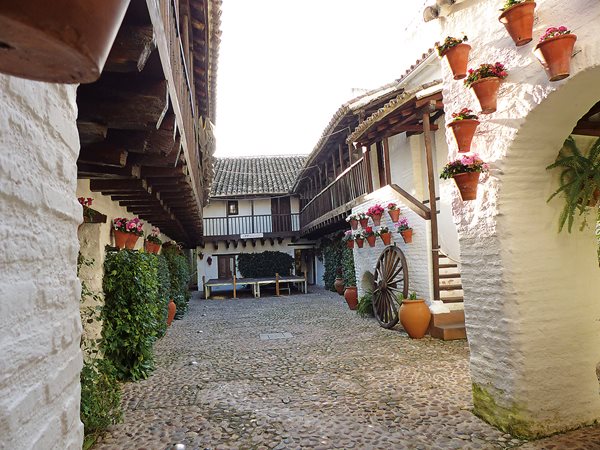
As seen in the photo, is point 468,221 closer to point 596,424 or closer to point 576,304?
point 576,304

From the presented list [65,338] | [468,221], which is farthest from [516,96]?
[65,338]

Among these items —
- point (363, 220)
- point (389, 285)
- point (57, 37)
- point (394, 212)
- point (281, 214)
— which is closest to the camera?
point (57, 37)

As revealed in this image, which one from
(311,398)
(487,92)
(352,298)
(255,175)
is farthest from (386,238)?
(255,175)

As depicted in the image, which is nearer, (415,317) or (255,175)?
(415,317)

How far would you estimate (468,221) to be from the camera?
3.81 m

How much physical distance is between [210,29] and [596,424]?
20.8ft

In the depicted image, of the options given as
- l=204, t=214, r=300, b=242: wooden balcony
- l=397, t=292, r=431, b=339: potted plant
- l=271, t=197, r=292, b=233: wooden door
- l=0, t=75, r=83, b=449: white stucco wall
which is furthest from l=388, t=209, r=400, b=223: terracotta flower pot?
l=271, t=197, r=292, b=233: wooden door

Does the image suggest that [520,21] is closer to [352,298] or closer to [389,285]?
[389,285]

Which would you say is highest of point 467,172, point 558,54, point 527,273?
point 558,54

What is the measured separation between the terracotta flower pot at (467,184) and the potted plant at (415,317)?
378cm

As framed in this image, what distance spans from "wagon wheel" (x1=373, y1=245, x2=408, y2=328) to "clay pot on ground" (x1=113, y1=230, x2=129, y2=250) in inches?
191

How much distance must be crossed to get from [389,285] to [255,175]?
633 inches

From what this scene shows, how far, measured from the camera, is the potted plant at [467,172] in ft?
11.6

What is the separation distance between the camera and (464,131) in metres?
3.61
